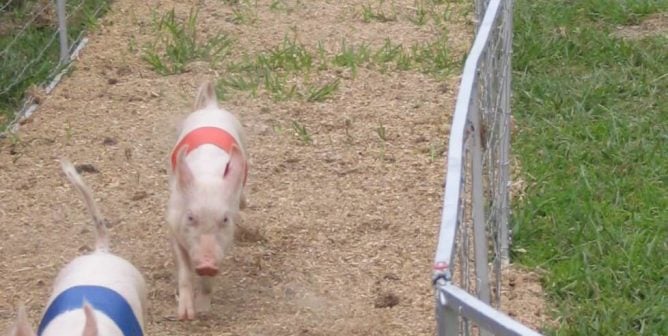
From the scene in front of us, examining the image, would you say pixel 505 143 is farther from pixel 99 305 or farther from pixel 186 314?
pixel 99 305

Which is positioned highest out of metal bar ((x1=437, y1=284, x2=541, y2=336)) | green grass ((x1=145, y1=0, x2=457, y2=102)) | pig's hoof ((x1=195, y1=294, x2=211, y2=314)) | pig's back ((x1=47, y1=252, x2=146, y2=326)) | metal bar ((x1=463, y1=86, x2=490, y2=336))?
metal bar ((x1=437, y1=284, x2=541, y2=336))

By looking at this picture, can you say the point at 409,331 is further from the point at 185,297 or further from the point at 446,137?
the point at 446,137

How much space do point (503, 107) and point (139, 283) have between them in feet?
5.10

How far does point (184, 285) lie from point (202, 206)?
362 millimetres

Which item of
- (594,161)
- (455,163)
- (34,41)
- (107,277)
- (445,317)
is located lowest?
(34,41)

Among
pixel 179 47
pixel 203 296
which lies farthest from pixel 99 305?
pixel 179 47

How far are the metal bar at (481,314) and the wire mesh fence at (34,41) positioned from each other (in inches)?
190

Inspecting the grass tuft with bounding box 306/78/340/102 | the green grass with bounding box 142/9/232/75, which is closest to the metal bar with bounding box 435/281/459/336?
the grass tuft with bounding box 306/78/340/102

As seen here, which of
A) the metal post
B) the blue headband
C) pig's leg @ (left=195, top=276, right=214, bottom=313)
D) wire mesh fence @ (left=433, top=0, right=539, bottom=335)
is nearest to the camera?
wire mesh fence @ (left=433, top=0, right=539, bottom=335)

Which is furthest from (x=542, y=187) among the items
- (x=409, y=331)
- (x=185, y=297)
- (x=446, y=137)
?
(x=185, y=297)

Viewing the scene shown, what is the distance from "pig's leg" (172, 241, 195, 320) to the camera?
5074mm

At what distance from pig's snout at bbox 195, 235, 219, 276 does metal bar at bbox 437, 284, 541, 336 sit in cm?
243

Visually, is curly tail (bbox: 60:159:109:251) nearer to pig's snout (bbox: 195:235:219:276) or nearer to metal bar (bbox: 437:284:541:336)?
pig's snout (bbox: 195:235:219:276)

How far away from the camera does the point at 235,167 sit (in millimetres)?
5035
